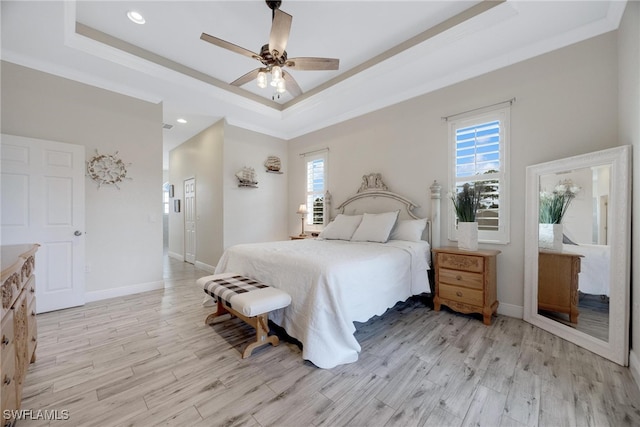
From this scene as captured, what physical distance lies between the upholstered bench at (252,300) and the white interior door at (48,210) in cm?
196

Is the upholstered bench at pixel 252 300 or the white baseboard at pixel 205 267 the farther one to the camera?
the white baseboard at pixel 205 267

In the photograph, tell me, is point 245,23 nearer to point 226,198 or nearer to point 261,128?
point 261,128

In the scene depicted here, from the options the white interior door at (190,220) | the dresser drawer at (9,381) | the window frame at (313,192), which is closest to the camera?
the dresser drawer at (9,381)

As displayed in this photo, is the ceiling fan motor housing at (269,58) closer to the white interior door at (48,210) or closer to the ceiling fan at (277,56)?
the ceiling fan at (277,56)

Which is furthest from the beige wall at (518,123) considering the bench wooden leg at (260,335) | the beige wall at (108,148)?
the beige wall at (108,148)

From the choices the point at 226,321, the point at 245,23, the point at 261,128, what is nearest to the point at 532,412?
the point at 226,321

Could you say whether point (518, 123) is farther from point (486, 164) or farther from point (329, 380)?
point (329, 380)

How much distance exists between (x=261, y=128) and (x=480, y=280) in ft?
14.7

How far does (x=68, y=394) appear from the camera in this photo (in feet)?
5.21

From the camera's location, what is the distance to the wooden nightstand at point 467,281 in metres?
2.58

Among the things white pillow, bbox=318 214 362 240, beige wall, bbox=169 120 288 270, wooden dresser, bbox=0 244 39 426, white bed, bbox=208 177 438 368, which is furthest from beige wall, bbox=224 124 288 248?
wooden dresser, bbox=0 244 39 426

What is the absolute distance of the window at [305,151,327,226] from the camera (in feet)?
16.0

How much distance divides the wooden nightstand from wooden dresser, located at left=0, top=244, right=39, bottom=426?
10.9 ft

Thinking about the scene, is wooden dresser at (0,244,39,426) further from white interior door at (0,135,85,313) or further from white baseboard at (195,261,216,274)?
white baseboard at (195,261,216,274)
